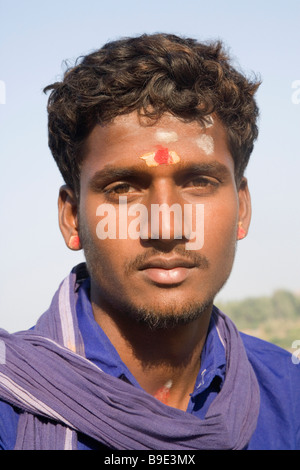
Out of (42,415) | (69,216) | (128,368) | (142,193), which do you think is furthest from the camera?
(69,216)

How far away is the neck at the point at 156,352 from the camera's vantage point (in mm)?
3244

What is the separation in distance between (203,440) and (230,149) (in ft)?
5.54

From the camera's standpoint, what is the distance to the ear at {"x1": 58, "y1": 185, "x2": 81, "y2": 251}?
3537 mm

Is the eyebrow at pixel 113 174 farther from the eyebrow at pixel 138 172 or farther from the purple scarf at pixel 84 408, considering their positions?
the purple scarf at pixel 84 408

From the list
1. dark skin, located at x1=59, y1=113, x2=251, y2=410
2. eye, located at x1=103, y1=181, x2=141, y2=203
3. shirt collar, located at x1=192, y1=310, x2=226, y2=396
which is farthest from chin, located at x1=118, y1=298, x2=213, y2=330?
eye, located at x1=103, y1=181, x2=141, y2=203

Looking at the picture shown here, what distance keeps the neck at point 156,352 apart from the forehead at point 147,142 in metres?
0.88

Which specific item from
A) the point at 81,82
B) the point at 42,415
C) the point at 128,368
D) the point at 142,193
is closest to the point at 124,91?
the point at 81,82

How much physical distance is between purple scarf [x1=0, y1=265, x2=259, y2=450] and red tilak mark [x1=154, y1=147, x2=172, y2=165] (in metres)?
1.09

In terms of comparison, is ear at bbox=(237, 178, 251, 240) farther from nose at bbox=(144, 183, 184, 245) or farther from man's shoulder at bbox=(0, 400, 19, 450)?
man's shoulder at bbox=(0, 400, 19, 450)

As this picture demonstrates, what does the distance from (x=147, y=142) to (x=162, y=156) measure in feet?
0.40

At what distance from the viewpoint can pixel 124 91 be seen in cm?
321

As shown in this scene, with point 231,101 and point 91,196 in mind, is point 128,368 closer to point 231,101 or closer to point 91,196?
point 91,196

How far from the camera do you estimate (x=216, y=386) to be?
11.2ft

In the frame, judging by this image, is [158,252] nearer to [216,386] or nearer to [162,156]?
[162,156]
